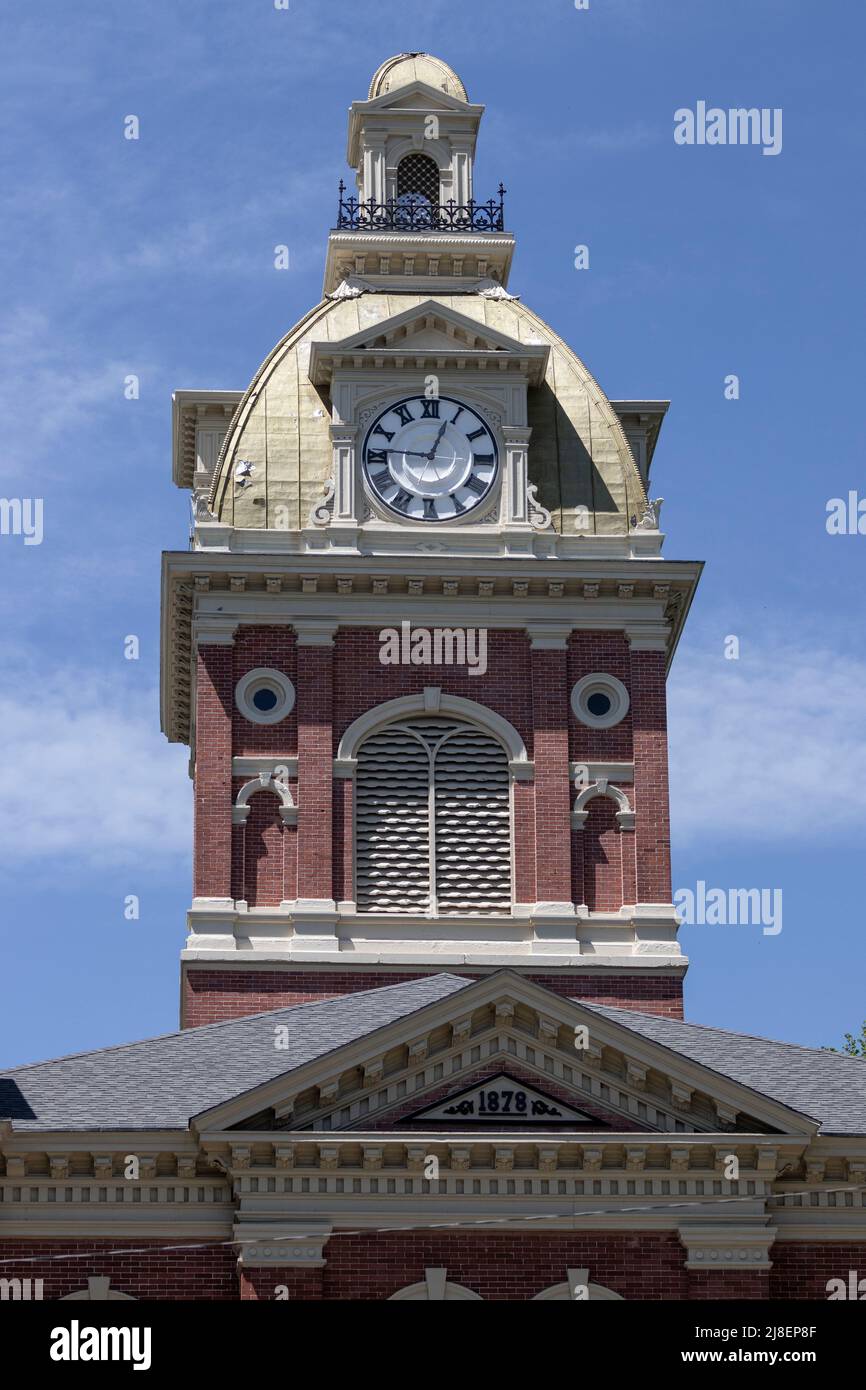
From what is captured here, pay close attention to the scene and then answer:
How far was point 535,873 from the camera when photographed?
47531mm

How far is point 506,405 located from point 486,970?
8.94m

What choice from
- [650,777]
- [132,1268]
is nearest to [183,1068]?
[132,1268]

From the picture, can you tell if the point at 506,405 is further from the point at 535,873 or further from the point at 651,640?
the point at 535,873

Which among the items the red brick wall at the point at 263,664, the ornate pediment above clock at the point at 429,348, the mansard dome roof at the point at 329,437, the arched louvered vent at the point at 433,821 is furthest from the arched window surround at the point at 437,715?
the ornate pediment above clock at the point at 429,348

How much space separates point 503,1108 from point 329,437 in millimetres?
14341

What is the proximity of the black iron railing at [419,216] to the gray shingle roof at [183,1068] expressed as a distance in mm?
14123

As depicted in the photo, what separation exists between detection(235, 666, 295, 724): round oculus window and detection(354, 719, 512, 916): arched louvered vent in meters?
1.32

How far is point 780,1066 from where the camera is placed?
43219 mm

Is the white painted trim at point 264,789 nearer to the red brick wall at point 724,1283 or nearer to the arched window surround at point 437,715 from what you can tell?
the arched window surround at point 437,715

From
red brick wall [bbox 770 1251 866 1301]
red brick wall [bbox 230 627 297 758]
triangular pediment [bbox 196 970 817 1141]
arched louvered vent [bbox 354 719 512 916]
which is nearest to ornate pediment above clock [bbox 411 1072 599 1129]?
triangular pediment [bbox 196 970 817 1141]

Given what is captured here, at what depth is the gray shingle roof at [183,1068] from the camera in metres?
39.2
